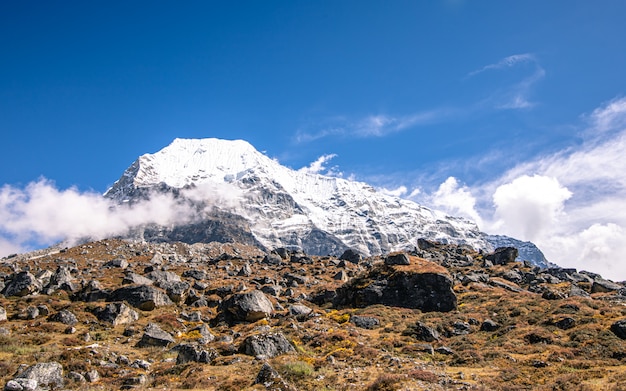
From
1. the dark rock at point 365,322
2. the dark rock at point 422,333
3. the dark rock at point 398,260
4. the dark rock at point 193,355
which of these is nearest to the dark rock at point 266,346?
the dark rock at point 193,355

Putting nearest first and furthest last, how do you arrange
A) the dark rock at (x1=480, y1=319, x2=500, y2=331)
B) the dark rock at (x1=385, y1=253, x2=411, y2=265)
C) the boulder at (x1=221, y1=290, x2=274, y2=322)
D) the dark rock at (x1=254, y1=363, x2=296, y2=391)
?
the dark rock at (x1=254, y1=363, x2=296, y2=391), the dark rock at (x1=480, y1=319, x2=500, y2=331), the boulder at (x1=221, y1=290, x2=274, y2=322), the dark rock at (x1=385, y1=253, x2=411, y2=265)

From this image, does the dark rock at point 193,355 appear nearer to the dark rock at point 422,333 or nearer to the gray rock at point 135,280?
the dark rock at point 422,333

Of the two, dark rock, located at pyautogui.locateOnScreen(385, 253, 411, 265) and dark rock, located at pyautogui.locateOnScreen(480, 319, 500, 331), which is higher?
dark rock, located at pyautogui.locateOnScreen(385, 253, 411, 265)

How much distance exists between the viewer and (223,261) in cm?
9306

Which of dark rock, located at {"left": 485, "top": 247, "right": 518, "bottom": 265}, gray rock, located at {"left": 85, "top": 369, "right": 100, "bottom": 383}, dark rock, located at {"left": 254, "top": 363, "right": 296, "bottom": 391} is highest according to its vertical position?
dark rock, located at {"left": 485, "top": 247, "right": 518, "bottom": 265}

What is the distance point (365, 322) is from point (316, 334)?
352 inches

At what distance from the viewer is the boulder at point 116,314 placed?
121 feet

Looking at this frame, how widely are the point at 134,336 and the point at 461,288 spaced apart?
4574 cm

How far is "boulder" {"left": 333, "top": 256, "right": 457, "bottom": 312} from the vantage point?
45.8m

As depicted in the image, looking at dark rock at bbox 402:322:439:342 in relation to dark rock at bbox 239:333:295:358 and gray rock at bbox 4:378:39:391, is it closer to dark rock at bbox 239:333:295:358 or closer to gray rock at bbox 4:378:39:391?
dark rock at bbox 239:333:295:358

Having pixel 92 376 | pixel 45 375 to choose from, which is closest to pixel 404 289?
pixel 92 376

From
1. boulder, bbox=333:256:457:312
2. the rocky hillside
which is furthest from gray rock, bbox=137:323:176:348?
boulder, bbox=333:256:457:312

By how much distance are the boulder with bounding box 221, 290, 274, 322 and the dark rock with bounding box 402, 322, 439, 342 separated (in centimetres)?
1563

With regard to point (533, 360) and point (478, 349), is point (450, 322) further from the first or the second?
point (533, 360)
